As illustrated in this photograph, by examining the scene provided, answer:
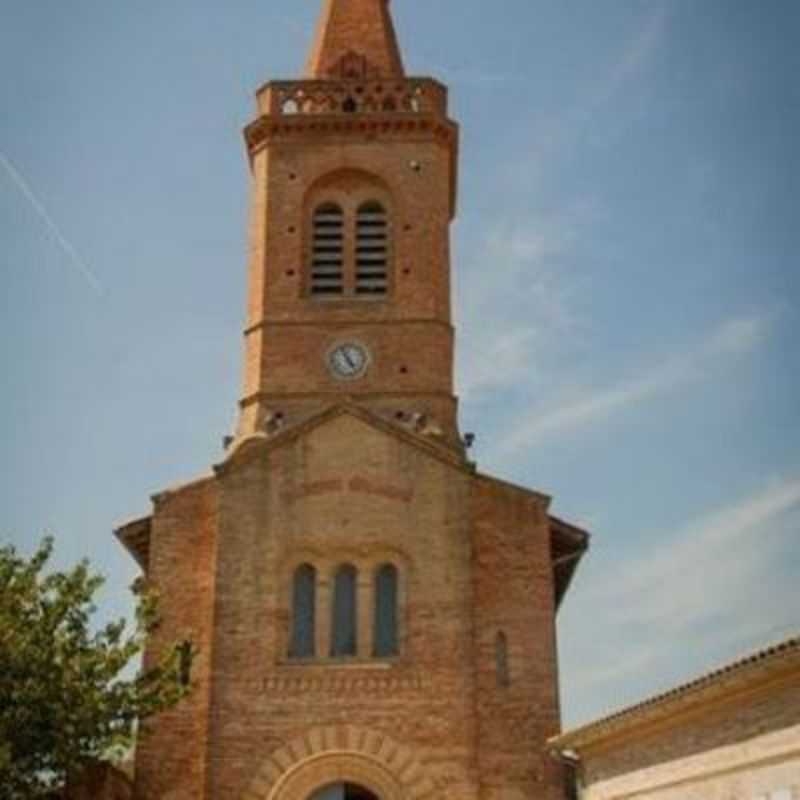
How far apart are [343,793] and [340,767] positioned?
0.43 meters

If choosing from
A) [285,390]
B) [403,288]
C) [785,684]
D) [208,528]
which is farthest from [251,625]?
[785,684]

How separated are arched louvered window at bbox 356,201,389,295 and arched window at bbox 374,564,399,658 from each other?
7567 mm

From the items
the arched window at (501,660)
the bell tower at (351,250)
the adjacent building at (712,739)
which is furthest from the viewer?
the bell tower at (351,250)

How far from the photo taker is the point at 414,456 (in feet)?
83.5

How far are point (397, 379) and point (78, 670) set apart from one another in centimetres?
1062

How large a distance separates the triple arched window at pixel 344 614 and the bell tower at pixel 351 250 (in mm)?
4009

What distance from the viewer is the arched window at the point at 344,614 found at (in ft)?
79.3

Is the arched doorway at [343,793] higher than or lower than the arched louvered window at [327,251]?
lower

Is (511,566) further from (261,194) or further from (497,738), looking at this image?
(261,194)

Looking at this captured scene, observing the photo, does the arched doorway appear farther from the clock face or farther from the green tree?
the clock face

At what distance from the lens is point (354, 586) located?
24.7 m

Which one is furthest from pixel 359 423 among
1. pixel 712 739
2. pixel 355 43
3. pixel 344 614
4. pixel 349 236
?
pixel 355 43

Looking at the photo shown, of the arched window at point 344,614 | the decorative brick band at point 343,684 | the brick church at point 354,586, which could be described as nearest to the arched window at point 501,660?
the brick church at point 354,586

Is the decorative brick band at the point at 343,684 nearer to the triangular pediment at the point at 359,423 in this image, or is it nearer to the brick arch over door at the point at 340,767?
the brick arch over door at the point at 340,767
